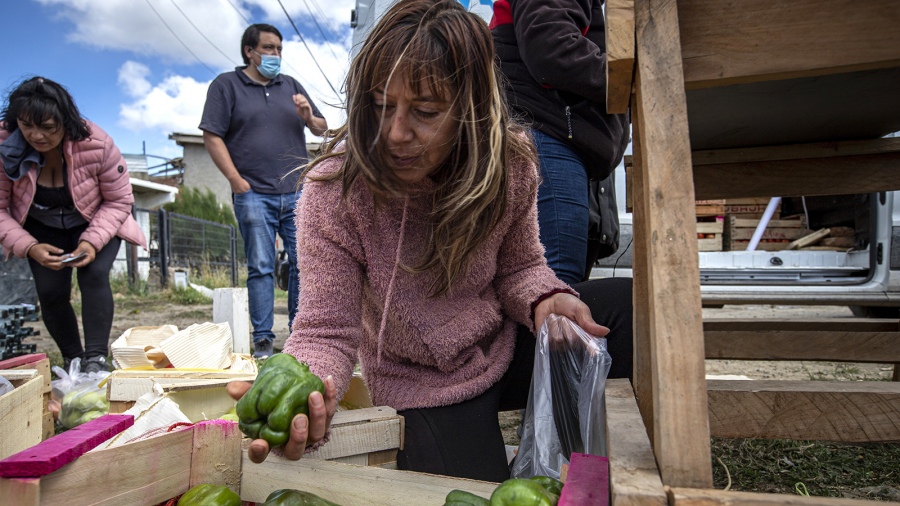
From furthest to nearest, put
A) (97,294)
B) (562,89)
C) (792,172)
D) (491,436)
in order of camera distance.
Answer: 1. (97,294)
2. (792,172)
3. (562,89)
4. (491,436)

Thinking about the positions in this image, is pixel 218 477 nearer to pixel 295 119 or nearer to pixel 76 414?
pixel 76 414

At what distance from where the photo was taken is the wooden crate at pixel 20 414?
181 cm

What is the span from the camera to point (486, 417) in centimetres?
202

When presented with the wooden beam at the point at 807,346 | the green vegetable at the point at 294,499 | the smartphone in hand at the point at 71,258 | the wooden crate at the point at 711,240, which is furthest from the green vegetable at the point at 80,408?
the wooden crate at the point at 711,240

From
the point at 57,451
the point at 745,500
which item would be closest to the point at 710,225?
the point at 745,500

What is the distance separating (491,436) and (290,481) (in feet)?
2.34

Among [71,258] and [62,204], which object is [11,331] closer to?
[71,258]

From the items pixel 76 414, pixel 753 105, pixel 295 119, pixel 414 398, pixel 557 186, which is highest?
pixel 295 119

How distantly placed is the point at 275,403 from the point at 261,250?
338 centimetres

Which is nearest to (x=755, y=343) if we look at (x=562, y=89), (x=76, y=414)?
(x=562, y=89)

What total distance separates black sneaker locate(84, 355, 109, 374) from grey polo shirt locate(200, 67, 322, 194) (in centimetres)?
156

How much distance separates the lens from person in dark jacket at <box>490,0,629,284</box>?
94.3 inches

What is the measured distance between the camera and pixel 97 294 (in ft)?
13.6

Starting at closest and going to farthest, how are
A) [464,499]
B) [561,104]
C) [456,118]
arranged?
[464,499] < [456,118] < [561,104]
